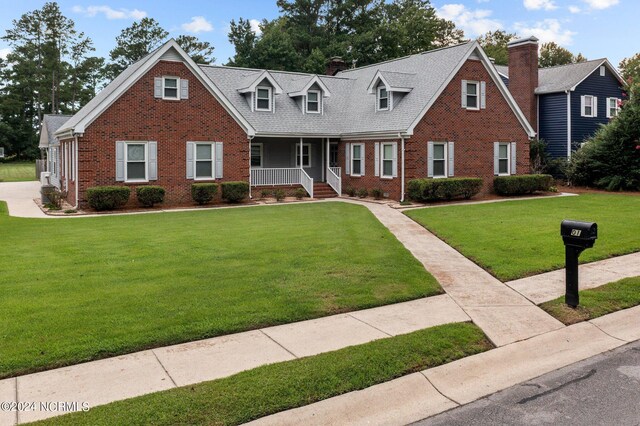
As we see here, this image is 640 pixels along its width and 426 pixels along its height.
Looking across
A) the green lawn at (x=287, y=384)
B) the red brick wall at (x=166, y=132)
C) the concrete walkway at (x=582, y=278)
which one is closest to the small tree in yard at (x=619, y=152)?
the red brick wall at (x=166, y=132)

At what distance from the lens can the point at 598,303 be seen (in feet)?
25.0

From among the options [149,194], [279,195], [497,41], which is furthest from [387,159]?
[497,41]

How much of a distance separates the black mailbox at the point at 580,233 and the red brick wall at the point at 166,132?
17449 mm

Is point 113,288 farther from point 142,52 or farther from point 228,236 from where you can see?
point 142,52

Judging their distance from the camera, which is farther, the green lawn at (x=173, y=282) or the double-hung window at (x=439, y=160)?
the double-hung window at (x=439, y=160)

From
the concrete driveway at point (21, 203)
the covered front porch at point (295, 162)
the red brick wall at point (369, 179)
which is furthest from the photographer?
the covered front porch at point (295, 162)

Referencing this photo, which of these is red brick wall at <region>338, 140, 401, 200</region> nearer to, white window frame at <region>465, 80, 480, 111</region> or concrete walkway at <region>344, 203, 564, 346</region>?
white window frame at <region>465, 80, 480, 111</region>

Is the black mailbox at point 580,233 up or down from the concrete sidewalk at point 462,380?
up

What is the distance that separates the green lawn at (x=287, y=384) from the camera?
4.33m

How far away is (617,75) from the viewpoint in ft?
111

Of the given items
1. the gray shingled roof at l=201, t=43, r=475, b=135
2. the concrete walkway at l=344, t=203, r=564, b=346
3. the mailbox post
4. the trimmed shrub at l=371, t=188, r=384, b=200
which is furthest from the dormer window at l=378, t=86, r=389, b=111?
the mailbox post

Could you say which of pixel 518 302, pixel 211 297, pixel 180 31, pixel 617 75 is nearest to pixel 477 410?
pixel 518 302

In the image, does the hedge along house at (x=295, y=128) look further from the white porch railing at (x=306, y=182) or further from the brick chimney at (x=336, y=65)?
the brick chimney at (x=336, y=65)

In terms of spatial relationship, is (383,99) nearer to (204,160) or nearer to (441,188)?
(441,188)
